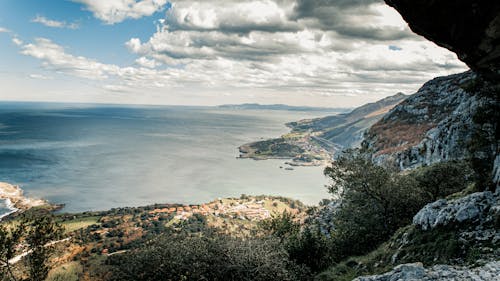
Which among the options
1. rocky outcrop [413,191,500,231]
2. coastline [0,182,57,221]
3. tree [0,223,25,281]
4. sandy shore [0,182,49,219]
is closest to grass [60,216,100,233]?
coastline [0,182,57,221]

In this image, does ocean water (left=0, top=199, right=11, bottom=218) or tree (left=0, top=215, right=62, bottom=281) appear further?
ocean water (left=0, top=199, right=11, bottom=218)

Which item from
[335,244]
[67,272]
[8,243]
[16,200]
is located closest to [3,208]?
[16,200]

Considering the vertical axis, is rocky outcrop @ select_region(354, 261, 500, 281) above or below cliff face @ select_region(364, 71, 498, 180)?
below

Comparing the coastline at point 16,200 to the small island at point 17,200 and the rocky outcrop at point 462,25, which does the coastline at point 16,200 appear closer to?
the small island at point 17,200

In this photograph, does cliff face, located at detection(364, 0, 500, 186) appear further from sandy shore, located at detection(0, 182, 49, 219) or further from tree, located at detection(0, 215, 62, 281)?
sandy shore, located at detection(0, 182, 49, 219)

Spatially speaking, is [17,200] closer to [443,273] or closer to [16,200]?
[16,200]
